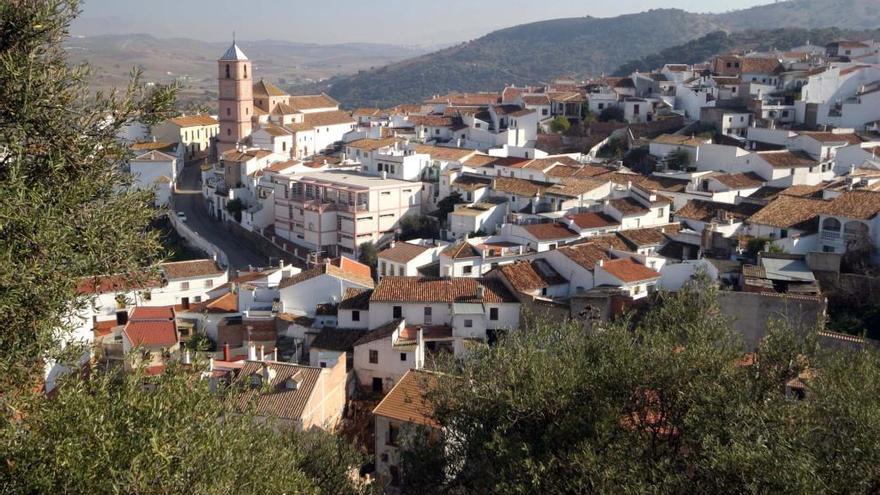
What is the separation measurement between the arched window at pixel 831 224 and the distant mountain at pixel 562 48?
90.7 metres

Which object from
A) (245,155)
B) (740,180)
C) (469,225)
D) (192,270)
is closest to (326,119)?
(245,155)

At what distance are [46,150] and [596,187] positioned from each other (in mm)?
26272

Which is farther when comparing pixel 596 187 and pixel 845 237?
pixel 596 187

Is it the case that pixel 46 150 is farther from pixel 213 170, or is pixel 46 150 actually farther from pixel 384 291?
pixel 213 170

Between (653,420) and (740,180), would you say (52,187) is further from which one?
(740,180)

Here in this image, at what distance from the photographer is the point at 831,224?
79.9 feet

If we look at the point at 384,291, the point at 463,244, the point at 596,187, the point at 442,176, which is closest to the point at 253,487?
the point at 384,291

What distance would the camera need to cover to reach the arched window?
24.2 meters

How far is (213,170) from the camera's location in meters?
46.2

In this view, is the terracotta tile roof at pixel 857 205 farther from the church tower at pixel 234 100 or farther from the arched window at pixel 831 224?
the church tower at pixel 234 100

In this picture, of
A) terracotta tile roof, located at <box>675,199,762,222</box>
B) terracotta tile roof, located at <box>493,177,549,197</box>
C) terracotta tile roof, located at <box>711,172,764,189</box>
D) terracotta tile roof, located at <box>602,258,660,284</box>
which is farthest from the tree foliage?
terracotta tile roof, located at <box>711,172,764,189</box>

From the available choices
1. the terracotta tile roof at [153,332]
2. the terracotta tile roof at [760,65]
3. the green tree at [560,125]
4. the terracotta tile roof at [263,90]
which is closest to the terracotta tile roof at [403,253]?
the terracotta tile roof at [153,332]

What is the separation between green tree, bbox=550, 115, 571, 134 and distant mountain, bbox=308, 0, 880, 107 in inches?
2714

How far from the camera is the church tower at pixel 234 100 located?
50625 mm
